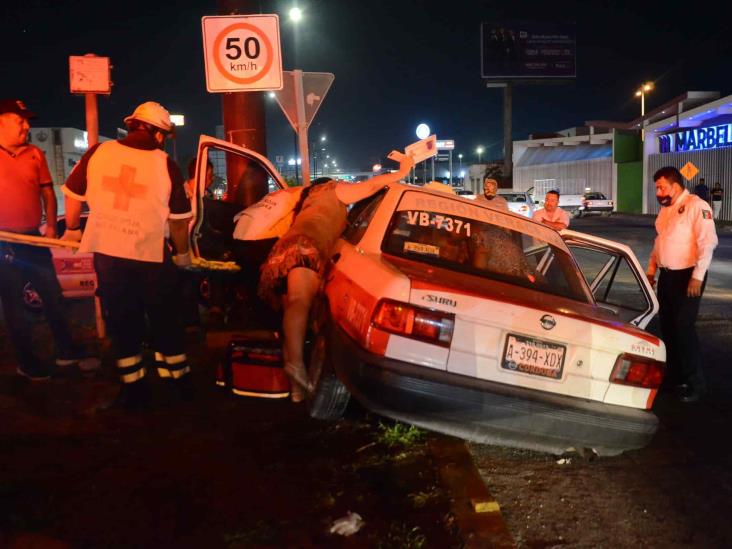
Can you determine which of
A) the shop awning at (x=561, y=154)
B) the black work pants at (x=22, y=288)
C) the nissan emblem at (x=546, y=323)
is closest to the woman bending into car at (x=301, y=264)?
the nissan emblem at (x=546, y=323)

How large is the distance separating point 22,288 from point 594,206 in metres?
38.7

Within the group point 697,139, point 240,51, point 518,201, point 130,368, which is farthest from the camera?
point 697,139

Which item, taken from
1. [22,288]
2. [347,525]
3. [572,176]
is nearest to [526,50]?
[572,176]

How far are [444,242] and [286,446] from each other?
162cm

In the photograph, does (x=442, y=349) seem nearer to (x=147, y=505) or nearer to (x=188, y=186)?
(x=147, y=505)

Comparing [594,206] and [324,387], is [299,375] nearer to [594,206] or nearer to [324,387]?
[324,387]

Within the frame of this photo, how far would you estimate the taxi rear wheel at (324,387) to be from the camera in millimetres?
4305

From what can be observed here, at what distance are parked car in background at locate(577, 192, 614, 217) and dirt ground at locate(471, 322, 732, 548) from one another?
37225 millimetres

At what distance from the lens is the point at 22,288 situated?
543cm

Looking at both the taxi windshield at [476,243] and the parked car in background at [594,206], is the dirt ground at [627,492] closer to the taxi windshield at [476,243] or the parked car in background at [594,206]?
the taxi windshield at [476,243]

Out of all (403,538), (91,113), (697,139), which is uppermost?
(697,139)

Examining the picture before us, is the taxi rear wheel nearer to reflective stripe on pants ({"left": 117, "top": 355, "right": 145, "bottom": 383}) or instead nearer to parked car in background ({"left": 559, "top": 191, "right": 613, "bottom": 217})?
reflective stripe on pants ({"left": 117, "top": 355, "right": 145, "bottom": 383})

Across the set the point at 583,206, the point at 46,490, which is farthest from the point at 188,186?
the point at 583,206

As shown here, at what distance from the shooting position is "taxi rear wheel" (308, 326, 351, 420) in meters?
4.30
